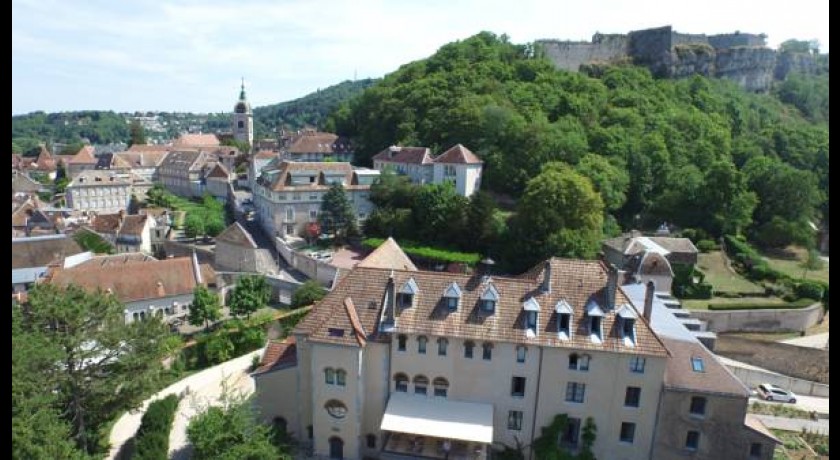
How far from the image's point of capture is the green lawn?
41.5 meters

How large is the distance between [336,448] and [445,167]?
3542 centimetres

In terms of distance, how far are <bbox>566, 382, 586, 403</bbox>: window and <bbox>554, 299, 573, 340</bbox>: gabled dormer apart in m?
2.11

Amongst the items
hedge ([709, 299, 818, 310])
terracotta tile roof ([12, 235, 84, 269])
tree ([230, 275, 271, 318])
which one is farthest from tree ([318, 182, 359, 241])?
hedge ([709, 299, 818, 310])

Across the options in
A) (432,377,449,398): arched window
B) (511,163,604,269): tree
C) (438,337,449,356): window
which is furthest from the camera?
(511,163,604,269): tree

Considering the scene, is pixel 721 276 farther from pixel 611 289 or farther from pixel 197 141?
pixel 197 141

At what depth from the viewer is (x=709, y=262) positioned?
46.8 m

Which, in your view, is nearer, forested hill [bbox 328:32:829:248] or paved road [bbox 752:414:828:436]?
paved road [bbox 752:414:828:436]

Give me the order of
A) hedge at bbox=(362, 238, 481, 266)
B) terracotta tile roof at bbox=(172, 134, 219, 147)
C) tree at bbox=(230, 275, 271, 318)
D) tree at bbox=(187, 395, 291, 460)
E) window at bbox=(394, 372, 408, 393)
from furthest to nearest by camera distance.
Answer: terracotta tile roof at bbox=(172, 134, 219, 147) < hedge at bbox=(362, 238, 481, 266) < tree at bbox=(230, 275, 271, 318) < window at bbox=(394, 372, 408, 393) < tree at bbox=(187, 395, 291, 460)

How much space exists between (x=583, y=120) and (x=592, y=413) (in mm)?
48991

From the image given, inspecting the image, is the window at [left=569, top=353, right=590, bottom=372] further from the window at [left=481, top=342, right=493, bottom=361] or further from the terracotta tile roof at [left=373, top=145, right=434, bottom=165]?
the terracotta tile roof at [left=373, top=145, right=434, bottom=165]

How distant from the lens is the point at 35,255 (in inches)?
1975

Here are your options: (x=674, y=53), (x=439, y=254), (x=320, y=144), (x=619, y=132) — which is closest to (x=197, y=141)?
(x=320, y=144)

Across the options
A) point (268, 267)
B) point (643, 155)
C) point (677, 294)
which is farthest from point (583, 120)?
point (268, 267)
